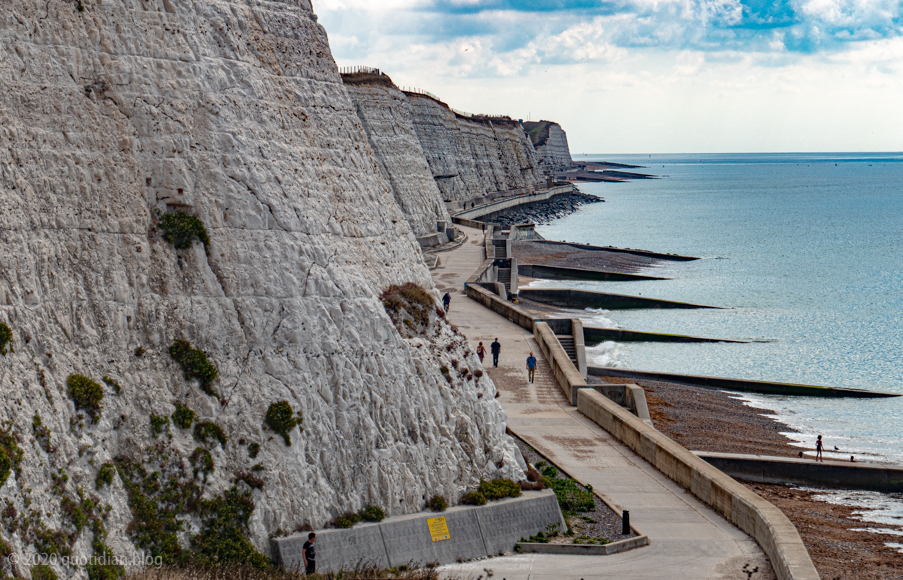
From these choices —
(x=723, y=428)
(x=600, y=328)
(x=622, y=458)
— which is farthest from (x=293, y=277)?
(x=600, y=328)

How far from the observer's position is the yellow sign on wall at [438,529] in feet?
52.9

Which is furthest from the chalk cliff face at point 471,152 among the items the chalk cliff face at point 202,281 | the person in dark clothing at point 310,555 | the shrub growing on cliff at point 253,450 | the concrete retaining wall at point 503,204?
the person in dark clothing at point 310,555

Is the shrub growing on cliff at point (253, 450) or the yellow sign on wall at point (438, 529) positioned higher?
the shrub growing on cliff at point (253, 450)

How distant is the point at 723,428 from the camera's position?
30.4 meters

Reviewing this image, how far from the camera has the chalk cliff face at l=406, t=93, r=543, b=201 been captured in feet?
291

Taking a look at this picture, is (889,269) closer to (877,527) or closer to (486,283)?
(486,283)

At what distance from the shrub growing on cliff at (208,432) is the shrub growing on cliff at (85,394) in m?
1.71

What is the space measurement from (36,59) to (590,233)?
9347 cm

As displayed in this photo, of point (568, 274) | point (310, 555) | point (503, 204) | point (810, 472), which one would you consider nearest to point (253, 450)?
point (310, 555)

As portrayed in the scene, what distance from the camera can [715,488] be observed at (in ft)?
62.1

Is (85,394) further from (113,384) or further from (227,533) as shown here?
(227,533)

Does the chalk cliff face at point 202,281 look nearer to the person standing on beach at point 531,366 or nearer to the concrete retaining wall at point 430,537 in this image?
the concrete retaining wall at point 430,537

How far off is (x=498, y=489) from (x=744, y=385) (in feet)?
75.2

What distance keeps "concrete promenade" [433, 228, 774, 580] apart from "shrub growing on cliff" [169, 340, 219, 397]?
5.65m
